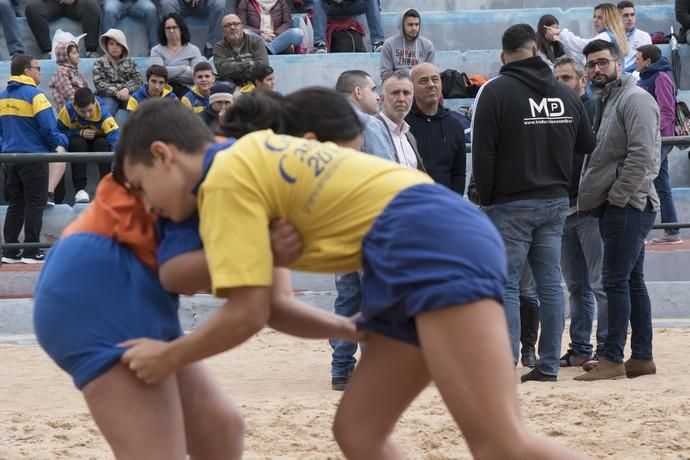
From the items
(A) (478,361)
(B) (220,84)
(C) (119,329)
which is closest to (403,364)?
(A) (478,361)

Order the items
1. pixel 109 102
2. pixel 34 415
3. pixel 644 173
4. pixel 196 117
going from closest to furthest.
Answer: pixel 196 117 → pixel 34 415 → pixel 644 173 → pixel 109 102

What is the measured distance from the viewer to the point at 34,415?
6.84 metres

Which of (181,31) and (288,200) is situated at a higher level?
(288,200)

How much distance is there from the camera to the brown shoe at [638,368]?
7746mm

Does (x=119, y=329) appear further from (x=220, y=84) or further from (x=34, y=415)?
(x=220, y=84)

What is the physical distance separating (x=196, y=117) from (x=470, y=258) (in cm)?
91

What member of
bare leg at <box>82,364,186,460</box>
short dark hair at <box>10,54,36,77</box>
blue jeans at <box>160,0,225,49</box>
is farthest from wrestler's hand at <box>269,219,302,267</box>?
blue jeans at <box>160,0,225,49</box>

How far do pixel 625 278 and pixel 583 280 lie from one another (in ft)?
2.14

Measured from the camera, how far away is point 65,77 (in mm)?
11812

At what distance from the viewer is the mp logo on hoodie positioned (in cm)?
721

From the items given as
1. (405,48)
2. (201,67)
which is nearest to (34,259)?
(201,67)

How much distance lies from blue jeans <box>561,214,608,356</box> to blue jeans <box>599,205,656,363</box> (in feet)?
1.08

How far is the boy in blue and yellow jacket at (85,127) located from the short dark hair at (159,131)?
750 centimetres

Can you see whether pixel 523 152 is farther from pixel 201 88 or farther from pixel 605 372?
pixel 201 88
